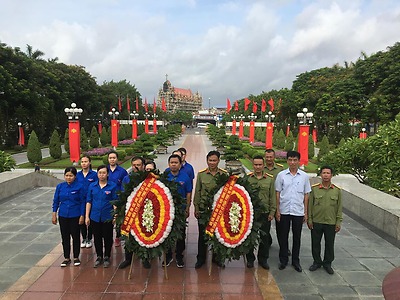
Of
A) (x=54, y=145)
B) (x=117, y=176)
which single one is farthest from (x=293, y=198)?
(x=54, y=145)

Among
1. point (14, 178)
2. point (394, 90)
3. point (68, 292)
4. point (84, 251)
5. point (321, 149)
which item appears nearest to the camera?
point (68, 292)

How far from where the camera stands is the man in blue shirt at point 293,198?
4359mm

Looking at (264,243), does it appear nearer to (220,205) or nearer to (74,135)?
(220,205)

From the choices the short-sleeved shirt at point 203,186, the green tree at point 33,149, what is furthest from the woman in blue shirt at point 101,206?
the green tree at point 33,149

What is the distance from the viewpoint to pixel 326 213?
14.2ft

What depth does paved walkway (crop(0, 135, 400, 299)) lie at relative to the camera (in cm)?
385

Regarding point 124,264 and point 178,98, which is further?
point 178,98

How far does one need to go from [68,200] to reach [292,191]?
2772 mm

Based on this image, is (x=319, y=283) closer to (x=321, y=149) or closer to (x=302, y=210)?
(x=302, y=210)

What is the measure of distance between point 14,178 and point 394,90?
926 inches

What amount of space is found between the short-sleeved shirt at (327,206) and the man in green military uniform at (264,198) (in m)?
Answer: 0.50

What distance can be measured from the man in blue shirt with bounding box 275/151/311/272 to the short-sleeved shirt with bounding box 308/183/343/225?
0.11 metres

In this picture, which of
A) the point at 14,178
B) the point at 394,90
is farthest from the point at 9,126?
the point at 394,90

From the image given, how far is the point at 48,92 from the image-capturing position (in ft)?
95.3
